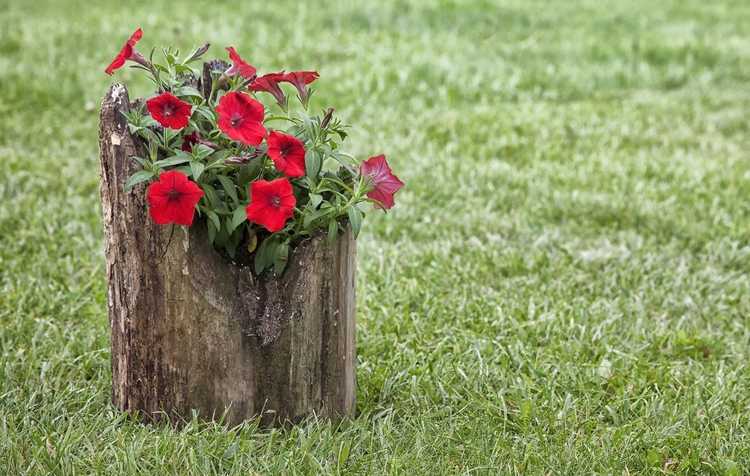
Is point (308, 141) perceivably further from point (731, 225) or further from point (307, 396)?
point (731, 225)

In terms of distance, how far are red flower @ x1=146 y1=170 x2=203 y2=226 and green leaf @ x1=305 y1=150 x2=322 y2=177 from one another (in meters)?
0.32

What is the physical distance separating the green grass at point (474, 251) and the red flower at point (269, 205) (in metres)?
0.67

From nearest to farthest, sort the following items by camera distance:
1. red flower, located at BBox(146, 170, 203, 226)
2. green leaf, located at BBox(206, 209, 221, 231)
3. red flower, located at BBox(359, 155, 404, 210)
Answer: red flower, located at BBox(146, 170, 203, 226), green leaf, located at BBox(206, 209, 221, 231), red flower, located at BBox(359, 155, 404, 210)

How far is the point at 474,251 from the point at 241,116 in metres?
2.27

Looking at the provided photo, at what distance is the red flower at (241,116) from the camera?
8.22ft

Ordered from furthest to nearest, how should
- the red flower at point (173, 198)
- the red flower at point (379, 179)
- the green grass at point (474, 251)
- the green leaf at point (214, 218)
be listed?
the green grass at point (474, 251) → the red flower at point (379, 179) → the green leaf at point (214, 218) → the red flower at point (173, 198)

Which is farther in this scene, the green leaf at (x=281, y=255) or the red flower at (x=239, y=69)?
the red flower at (x=239, y=69)

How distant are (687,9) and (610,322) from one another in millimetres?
8535

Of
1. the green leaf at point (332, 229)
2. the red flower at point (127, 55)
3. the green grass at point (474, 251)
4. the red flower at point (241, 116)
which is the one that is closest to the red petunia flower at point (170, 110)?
the red flower at point (241, 116)

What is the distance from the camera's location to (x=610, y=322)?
151 inches

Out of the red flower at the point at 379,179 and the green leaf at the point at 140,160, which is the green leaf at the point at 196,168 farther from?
the red flower at the point at 379,179

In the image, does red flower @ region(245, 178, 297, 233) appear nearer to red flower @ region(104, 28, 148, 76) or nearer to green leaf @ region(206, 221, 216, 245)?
green leaf @ region(206, 221, 216, 245)

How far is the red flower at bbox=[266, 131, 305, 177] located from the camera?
99.2 inches

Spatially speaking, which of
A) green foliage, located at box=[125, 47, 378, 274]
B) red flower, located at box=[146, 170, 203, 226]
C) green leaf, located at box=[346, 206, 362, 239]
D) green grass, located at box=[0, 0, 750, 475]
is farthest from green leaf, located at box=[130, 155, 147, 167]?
green grass, located at box=[0, 0, 750, 475]
